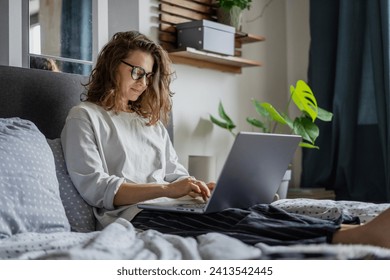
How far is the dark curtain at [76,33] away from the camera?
2734 millimetres

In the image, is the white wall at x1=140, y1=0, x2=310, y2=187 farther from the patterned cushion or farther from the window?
the patterned cushion

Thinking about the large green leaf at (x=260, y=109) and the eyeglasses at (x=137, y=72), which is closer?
the eyeglasses at (x=137, y=72)

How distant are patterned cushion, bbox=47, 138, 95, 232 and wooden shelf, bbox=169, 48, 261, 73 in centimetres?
129

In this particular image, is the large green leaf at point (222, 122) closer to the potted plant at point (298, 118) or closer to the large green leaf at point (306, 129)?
the potted plant at point (298, 118)

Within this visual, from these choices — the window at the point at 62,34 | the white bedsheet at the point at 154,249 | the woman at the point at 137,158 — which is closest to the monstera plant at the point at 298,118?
the window at the point at 62,34

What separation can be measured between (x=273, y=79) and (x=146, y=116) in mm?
1852

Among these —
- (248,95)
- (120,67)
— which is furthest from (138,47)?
(248,95)

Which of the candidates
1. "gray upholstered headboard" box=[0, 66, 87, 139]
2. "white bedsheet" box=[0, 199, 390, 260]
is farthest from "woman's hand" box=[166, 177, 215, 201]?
"gray upholstered headboard" box=[0, 66, 87, 139]

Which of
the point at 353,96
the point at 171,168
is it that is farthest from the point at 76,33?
the point at 353,96

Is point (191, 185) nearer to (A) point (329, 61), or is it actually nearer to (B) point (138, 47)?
(B) point (138, 47)

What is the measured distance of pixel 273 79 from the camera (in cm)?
396

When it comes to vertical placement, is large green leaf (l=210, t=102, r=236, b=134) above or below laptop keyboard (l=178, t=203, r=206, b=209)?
above

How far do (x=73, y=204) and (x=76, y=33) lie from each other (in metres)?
1.09

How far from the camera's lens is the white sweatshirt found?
194 centimetres
